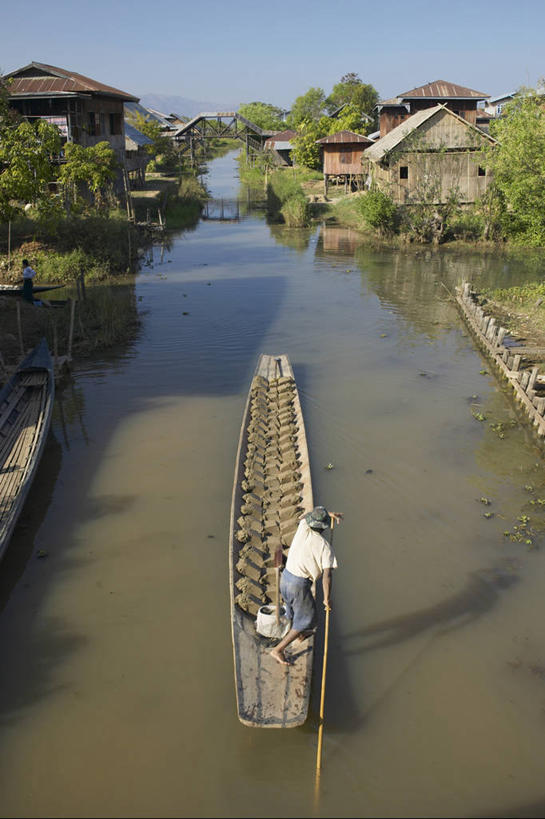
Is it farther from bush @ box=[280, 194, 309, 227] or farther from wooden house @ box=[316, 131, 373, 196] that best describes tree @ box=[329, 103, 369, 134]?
bush @ box=[280, 194, 309, 227]

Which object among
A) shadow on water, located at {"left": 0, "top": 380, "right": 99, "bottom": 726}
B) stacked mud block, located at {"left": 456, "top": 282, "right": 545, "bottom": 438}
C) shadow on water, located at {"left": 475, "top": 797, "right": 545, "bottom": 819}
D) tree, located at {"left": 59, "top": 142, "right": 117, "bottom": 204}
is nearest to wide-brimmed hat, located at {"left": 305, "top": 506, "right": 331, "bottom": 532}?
shadow on water, located at {"left": 475, "top": 797, "right": 545, "bottom": 819}

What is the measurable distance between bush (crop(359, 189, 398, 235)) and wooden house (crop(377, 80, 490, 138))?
14273mm

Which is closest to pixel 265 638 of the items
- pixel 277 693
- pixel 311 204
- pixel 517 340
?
pixel 277 693

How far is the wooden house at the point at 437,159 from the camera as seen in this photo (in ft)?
92.4

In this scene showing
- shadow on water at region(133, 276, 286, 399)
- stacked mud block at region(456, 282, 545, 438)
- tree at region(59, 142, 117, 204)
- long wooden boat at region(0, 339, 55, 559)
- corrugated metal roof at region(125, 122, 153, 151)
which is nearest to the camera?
long wooden boat at region(0, 339, 55, 559)

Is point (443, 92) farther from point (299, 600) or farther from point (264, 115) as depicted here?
point (264, 115)

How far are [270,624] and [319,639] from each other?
3.71 feet

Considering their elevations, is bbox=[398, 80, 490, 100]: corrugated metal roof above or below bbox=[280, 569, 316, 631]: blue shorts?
above

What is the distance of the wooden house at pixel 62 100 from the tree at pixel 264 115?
57.5 m

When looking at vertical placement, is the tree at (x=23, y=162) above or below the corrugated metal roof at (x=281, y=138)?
below

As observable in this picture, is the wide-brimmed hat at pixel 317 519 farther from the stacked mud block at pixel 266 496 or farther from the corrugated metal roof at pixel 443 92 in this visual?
the corrugated metal roof at pixel 443 92

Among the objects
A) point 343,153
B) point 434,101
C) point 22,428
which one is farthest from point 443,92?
point 22,428

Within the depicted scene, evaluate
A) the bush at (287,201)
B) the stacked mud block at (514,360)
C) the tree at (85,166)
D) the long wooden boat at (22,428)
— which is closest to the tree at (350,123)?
the bush at (287,201)

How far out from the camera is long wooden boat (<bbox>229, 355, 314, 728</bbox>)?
5848 millimetres
